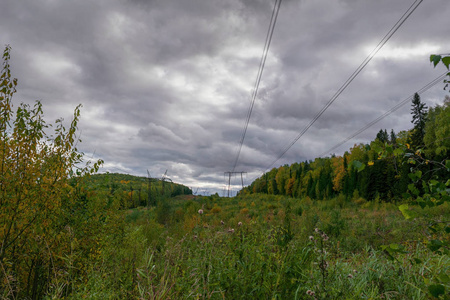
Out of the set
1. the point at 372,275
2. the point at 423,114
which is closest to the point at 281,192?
the point at 423,114

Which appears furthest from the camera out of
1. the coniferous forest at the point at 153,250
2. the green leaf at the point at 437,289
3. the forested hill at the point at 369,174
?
the forested hill at the point at 369,174

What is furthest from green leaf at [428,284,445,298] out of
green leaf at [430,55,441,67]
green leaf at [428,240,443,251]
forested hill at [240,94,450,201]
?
forested hill at [240,94,450,201]

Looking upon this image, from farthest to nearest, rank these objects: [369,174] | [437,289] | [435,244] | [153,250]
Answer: [369,174], [153,250], [435,244], [437,289]

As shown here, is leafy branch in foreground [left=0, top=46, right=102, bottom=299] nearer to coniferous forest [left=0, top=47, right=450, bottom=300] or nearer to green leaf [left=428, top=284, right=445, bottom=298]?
coniferous forest [left=0, top=47, right=450, bottom=300]

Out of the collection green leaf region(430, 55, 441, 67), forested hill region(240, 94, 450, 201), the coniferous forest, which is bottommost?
the coniferous forest

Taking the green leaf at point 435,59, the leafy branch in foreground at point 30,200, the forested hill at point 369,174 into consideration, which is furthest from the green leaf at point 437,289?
the forested hill at point 369,174

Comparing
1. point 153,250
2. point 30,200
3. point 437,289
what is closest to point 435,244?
point 437,289

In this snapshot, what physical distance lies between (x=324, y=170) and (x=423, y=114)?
2570 centimetres

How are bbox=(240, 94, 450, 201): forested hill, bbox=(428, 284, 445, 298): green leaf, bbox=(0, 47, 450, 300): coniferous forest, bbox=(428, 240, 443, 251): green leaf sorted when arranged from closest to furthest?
bbox=(428, 284, 445, 298): green leaf, bbox=(428, 240, 443, 251): green leaf, bbox=(0, 47, 450, 300): coniferous forest, bbox=(240, 94, 450, 201): forested hill

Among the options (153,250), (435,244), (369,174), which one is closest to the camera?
(435,244)

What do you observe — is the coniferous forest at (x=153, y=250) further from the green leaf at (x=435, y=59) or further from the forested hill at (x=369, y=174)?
the forested hill at (x=369, y=174)

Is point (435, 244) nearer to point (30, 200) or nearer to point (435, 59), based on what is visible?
point (435, 59)

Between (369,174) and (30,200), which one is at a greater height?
(369,174)

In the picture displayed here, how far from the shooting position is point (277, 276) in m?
2.79
